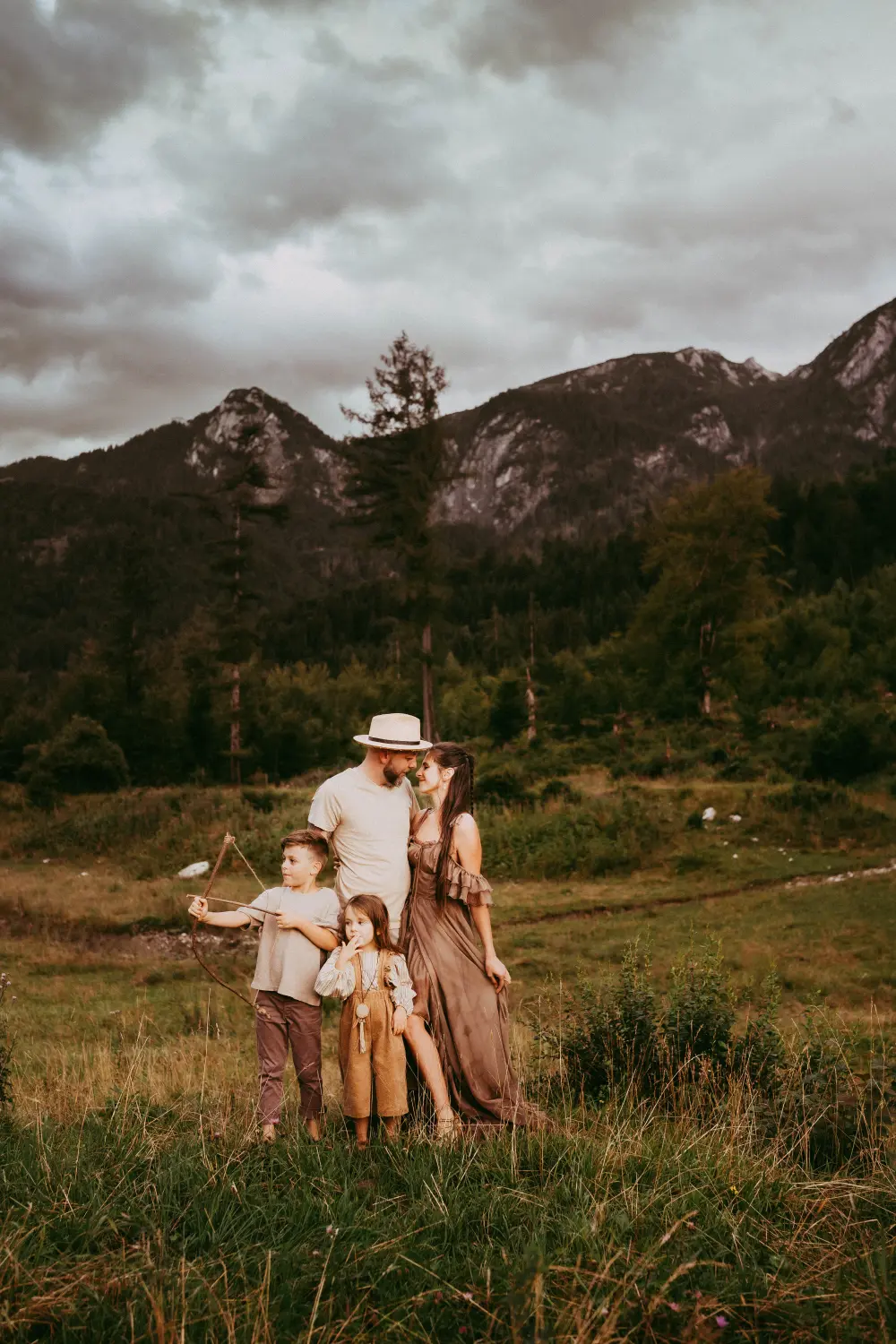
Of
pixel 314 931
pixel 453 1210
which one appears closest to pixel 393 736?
pixel 314 931

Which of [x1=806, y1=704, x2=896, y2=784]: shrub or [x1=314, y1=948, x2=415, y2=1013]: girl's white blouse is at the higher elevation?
[x1=314, y1=948, x2=415, y2=1013]: girl's white blouse

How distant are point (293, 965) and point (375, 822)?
2.66 feet

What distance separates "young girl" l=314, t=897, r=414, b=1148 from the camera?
13.5 feet

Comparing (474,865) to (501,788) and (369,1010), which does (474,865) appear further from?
(501,788)

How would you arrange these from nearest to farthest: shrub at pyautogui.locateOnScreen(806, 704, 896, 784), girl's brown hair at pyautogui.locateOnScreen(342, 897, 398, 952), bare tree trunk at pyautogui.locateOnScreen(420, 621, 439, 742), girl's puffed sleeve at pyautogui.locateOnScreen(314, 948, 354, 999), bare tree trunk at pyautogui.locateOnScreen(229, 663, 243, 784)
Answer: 1. girl's puffed sleeve at pyautogui.locateOnScreen(314, 948, 354, 999)
2. girl's brown hair at pyautogui.locateOnScreen(342, 897, 398, 952)
3. shrub at pyautogui.locateOnScreen(806, 704, 896, 784)
4. bare tree trunk at pyautogui.locateOnScreen(420, 621, 439, 742)
5. bare tree trunk at pyautogui.locateOnScreen(229, 663, 243, 784)

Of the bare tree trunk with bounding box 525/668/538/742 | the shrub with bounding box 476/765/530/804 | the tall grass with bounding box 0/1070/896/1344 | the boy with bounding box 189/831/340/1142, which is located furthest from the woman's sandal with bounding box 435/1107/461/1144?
the bare tree trunk with bounding box 525/668/538/742

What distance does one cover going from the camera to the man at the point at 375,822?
14.9ft

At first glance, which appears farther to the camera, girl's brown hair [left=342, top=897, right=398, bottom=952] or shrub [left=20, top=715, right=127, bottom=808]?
shrub [left=20, top=715, right=127, bottom=808]

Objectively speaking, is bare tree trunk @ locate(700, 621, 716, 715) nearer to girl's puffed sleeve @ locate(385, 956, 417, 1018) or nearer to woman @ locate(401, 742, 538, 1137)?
woman @ locate(401, 742, 538, 1137)

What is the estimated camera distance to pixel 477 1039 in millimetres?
4492

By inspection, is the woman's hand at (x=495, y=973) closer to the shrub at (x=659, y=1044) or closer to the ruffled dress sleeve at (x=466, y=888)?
the ruffled dress sleeve at (x=466, y=888)

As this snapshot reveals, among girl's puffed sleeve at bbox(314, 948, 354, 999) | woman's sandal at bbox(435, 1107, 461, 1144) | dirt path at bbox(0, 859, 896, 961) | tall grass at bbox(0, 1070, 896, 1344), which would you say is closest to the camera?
tall grass at bbox(0, 1070, 896, 1344)

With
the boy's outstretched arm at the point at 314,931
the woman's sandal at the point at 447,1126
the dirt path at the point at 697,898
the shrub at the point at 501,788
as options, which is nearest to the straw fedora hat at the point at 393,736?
the boy's outstretched arm at the point at 314,931

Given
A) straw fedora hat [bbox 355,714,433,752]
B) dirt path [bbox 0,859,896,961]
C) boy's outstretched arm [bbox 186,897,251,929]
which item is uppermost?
straw fedora hat [bbox 355,714,433,752]
